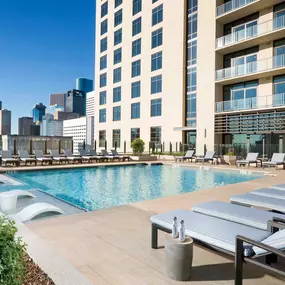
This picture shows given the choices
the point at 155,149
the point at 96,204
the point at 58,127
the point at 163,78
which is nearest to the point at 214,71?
the point at 163,78

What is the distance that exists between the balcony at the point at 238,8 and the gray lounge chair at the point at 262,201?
19.8m

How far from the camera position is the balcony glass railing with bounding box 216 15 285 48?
65.2ft

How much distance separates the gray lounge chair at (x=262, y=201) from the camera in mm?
4684

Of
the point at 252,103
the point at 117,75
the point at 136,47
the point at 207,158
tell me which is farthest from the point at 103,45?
the point at 207,158

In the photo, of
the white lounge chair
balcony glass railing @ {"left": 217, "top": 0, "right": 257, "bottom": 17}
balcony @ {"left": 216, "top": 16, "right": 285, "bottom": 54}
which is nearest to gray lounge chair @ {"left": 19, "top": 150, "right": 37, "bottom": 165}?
the white lounge chair

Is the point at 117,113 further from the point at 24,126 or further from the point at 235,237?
the point at 24,126

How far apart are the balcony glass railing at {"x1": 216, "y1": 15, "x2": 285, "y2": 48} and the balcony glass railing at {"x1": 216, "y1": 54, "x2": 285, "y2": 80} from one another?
1943 millimetres

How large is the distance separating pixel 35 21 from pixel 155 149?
1621cm

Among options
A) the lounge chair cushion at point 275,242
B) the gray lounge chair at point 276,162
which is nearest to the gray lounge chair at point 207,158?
the gray lounge chair at point 276,162

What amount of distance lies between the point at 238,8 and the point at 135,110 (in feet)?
A: 51.4

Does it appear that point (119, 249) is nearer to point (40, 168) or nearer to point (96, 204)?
point (96, 204)

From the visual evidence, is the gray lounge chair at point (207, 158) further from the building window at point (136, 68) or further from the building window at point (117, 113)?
the building window at point (117, 113)

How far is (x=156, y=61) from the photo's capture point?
30.5m

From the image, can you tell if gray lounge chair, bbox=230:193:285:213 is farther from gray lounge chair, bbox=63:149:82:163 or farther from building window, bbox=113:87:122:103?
building window, bbox=113:87:122:103
